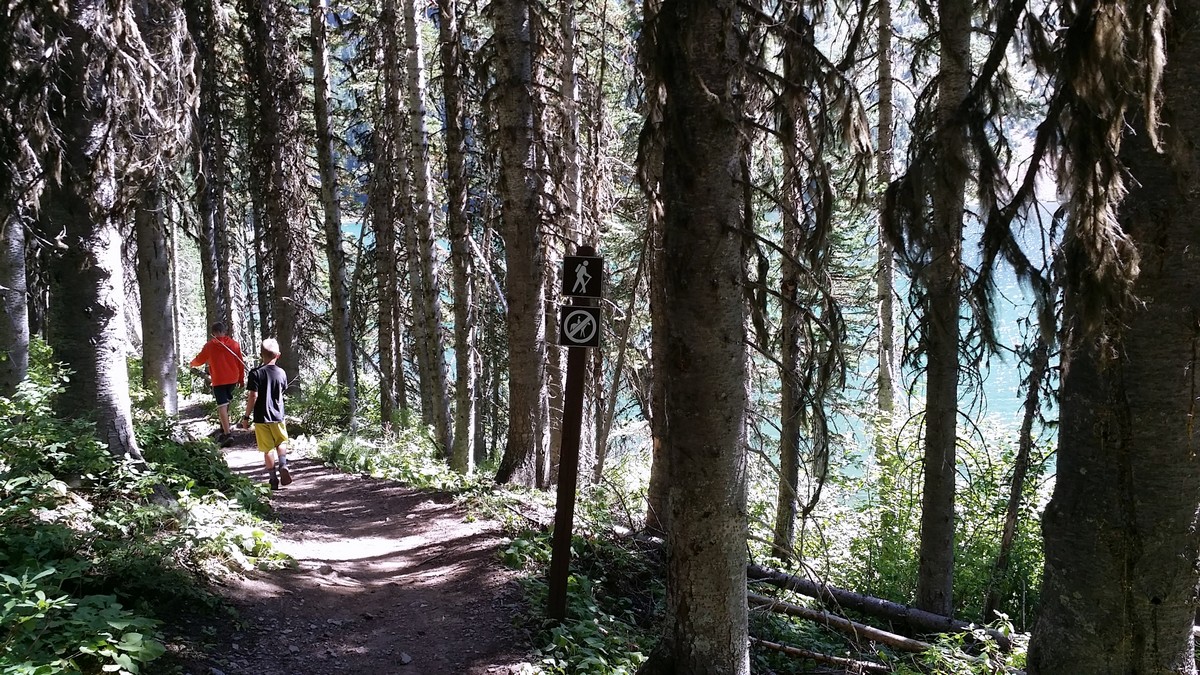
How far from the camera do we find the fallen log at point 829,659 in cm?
586

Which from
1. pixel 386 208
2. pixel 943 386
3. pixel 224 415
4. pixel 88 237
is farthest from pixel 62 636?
pixel 386 208

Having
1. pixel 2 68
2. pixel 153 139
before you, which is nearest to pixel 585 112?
pixel 153 139

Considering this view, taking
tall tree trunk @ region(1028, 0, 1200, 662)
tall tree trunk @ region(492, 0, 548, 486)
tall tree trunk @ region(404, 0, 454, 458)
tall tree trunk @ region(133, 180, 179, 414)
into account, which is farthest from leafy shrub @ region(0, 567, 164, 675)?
tall tree trunk @ region(404, 0, 454, 458)

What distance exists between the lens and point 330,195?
15.3 metres

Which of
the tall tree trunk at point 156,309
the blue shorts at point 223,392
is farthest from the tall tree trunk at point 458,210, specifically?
the tall tree trunk at point 156,309

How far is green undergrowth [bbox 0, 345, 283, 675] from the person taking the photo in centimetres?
376

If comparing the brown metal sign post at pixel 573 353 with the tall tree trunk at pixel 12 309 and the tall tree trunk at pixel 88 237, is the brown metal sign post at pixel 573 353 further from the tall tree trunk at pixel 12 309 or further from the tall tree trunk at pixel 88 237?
the tall tree trunk at pixel 12 309

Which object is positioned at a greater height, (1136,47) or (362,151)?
(362,151)

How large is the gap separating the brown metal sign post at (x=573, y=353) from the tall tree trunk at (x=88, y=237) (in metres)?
3.95

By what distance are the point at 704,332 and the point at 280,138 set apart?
14.3 m

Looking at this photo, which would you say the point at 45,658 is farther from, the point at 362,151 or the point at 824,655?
the point at 362,151

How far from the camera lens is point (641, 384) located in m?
10.8

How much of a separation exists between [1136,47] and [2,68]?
24.0 ft

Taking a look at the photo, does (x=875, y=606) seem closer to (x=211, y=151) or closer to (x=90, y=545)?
(x=90, y=545)
